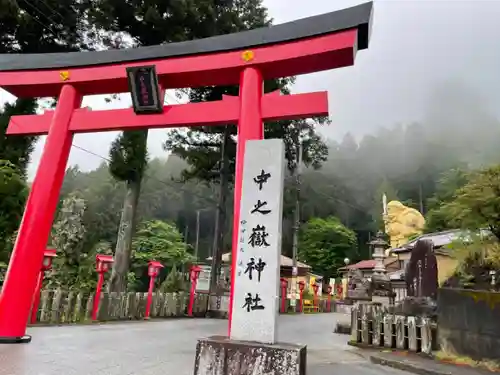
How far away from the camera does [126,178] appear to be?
13.9 m

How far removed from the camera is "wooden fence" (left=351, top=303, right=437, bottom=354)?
7.19 meters

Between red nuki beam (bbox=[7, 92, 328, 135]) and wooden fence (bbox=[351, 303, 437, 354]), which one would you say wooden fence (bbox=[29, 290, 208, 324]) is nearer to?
red nuki beam (bbox=[7, 92, 328, 135])

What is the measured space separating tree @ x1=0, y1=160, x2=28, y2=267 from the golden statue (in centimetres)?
3160

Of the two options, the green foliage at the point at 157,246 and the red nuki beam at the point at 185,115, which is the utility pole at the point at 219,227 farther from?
the green foliage at the point at 157,246

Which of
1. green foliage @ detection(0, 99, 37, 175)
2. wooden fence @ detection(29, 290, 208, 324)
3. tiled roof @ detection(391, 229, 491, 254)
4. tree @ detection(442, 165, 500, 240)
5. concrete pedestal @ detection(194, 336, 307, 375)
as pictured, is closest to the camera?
concrete pedestal @ detection(194, 336, 307, 375)

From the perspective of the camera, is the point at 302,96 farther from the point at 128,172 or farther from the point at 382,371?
the point at 128,172

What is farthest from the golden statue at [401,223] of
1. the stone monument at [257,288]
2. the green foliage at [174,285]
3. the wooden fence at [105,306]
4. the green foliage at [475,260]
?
the stone monument at [257,288]

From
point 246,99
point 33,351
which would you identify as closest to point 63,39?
point 246,99

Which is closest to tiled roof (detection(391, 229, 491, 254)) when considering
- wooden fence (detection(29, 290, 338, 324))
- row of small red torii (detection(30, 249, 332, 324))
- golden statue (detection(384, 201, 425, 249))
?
row of small red torii (detection(30, 249, 332, 324))

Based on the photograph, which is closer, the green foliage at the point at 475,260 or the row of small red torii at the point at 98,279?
the green foliage at the point at 475,260

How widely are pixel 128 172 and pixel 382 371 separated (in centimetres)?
1075

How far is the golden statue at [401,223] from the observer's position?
1397 inches

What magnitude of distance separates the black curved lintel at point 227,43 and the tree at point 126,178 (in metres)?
5.55

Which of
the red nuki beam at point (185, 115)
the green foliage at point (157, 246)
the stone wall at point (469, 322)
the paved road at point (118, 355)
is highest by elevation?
the green foliage at point (157, 246)
